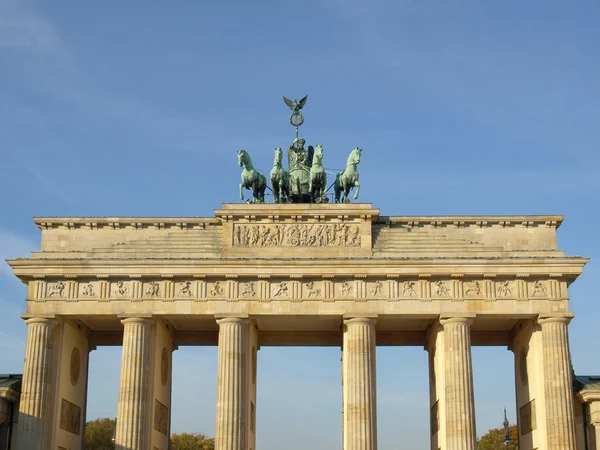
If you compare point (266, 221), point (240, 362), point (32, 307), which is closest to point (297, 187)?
point (266, 221)

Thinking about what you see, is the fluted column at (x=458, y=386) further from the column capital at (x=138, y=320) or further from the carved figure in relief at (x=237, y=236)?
the column capital at (x=138, y=320)

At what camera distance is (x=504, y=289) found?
48.2m

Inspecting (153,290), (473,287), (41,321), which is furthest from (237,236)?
(473,287)

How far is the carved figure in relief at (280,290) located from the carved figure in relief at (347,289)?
2.98 meters

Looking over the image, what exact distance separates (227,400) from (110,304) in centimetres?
797

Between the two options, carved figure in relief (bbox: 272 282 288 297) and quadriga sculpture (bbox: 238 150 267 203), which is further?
quadriga sculpture (bbox: 238 150 267 203)

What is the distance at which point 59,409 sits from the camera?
1917 inches

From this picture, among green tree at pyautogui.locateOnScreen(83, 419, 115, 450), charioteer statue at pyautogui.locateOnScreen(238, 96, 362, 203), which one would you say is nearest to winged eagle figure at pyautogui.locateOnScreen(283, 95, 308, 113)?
charioteer statue at pyautogui.locateOnScreen(238, 96, 362, 203)

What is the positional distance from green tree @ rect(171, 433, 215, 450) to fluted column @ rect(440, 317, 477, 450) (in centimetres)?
6425

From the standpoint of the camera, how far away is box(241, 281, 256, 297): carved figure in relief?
1903 inches

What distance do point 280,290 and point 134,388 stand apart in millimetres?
8953

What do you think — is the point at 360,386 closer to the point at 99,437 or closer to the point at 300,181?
the point at 300,181

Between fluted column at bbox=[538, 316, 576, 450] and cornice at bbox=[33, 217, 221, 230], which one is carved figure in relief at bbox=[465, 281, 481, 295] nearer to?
fluted column at bbox=[538, 316, 576, 450]

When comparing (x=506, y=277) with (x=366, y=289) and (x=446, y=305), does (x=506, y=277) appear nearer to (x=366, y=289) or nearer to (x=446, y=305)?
(x=446, y=305)
